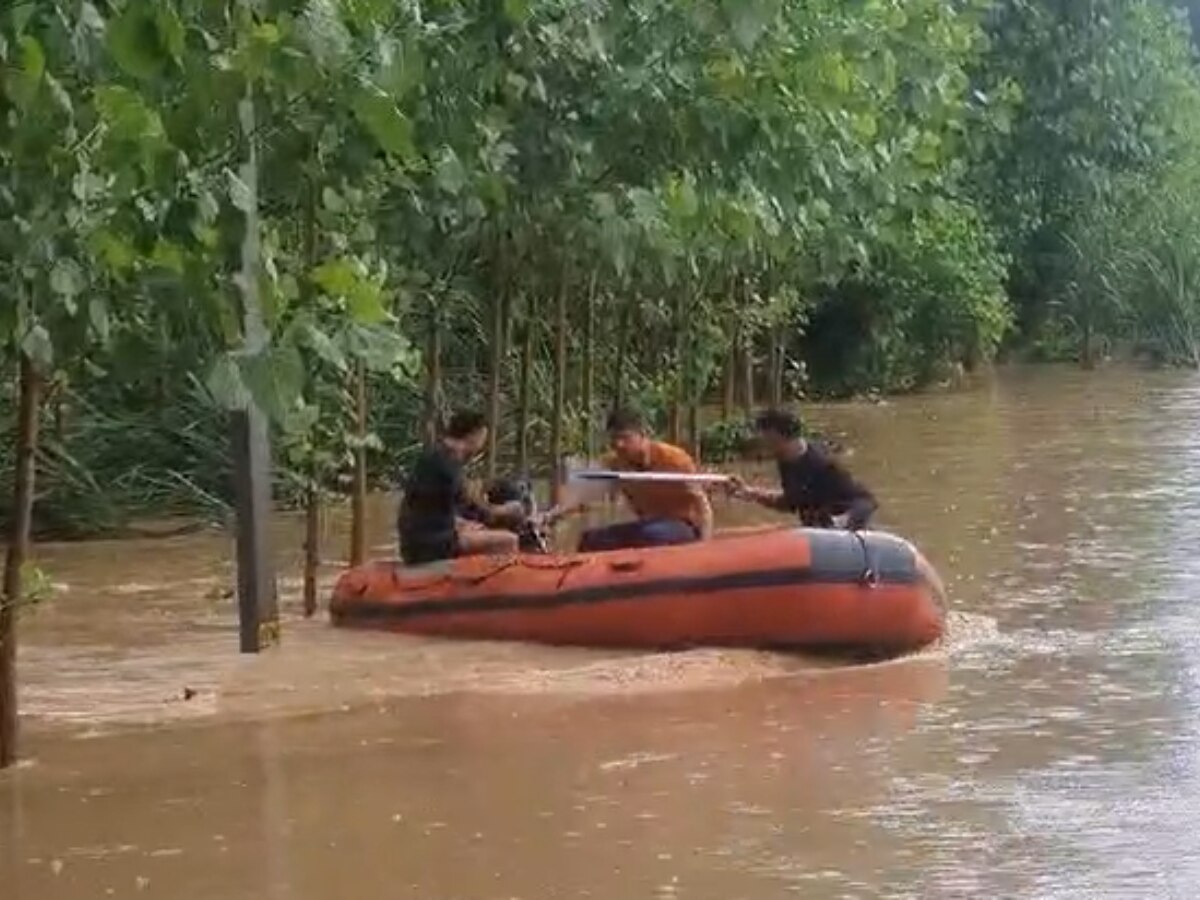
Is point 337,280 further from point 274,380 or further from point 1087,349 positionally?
point 1087,349

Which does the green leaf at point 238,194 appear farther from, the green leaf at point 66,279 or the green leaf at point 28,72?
the green leaf at point 28,72

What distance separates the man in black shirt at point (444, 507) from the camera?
15039 millimetres

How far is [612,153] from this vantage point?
1755 centimetres

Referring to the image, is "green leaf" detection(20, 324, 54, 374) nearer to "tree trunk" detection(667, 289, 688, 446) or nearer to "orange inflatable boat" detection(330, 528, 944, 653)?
"orange inflatable boat" detection(330, 528, 944, 653)

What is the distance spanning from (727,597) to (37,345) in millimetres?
5430

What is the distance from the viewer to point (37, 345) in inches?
367

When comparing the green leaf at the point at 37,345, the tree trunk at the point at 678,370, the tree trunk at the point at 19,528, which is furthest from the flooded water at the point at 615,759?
the tree trunk at the point at 678,370

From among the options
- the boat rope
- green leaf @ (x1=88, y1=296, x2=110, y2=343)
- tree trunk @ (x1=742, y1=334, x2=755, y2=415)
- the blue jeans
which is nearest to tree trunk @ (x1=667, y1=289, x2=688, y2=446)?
tree trunk @ (x1=742, y1=334, x2=755, y2=415)

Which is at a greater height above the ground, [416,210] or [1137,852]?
[416,210]

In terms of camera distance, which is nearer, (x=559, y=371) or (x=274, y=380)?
(x=274, y=380)

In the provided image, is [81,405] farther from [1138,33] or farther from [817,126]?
[1138,33]

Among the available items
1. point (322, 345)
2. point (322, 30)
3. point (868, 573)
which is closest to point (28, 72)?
point (322, 30)

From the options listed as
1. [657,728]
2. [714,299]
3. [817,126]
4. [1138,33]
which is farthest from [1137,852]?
[1138,33]

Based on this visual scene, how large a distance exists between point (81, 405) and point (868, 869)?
13022 millimetres
